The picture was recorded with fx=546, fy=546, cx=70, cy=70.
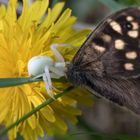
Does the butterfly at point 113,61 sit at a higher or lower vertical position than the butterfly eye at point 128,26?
lower

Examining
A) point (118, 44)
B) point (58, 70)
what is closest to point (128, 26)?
point (118, 44)

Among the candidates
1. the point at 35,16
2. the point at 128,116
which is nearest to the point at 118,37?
the point at 35,16

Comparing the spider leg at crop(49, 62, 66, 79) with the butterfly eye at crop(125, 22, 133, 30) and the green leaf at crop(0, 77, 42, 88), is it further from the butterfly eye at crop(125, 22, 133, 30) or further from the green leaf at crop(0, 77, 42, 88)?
the butterfly eye at crop(125, 22, 133, 30)

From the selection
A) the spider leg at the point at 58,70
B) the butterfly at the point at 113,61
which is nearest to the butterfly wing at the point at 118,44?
the butterfly at the point at 113,61

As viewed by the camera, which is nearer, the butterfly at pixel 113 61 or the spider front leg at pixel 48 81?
the butterfly at pixel 113 61

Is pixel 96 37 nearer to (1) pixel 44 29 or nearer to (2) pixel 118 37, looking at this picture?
(2) pixel 118 37

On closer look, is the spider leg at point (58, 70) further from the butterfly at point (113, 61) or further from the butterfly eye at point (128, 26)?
the butterfly eye at point (128, 26)
